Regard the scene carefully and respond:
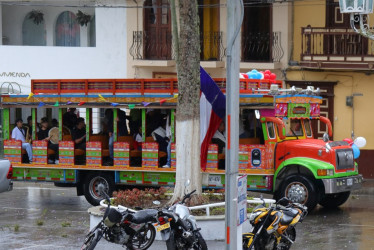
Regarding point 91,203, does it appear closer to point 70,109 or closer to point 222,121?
point 70,109

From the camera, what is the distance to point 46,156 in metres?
19.5

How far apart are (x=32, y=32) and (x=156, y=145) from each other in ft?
44.9

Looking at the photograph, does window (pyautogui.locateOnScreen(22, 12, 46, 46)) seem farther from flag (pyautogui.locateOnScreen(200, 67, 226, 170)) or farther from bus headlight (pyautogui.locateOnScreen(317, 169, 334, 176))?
bus headlight (pyautogui.locateOnScreen(317, 169, 334, 176))

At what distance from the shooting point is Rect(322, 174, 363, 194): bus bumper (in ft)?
56.2

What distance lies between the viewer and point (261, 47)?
26688mm

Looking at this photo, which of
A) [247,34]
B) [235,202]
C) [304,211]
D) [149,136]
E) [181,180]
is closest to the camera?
[235,202]

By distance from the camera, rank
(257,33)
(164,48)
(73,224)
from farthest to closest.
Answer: (164,48), (257,33), (73,224)

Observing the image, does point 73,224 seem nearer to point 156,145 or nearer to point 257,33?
point 156,145

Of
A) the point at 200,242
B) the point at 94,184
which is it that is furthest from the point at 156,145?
the point at 200,242

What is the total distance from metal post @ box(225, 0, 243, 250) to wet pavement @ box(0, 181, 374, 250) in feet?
8.42

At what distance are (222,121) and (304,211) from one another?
5.08 metres

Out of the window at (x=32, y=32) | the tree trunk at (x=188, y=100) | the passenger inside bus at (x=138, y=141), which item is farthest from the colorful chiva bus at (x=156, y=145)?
the window at (x=32, y=32)

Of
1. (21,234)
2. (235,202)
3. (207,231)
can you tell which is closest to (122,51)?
(21,234)

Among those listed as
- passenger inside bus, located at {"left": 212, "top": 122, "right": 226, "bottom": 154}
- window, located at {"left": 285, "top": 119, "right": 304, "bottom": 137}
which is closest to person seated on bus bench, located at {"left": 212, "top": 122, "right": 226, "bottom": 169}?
passenger inside bus, located at {"left": 212, "top": 122, "right": 226, "bottom": 154}
